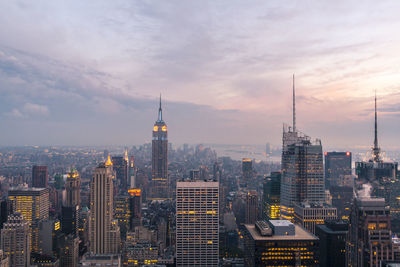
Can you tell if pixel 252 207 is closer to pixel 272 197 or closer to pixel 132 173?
pixel 272 197

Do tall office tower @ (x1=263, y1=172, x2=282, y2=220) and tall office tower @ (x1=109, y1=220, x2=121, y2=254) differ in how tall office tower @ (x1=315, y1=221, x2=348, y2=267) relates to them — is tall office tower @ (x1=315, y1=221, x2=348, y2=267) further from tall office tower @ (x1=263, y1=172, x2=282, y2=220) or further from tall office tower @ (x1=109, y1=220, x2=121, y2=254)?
tall office tower @ (x1=109, y1=220, x2=121, y2=254)

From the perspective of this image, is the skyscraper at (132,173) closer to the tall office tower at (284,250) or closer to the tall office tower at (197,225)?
the tall office tower at (197,225)

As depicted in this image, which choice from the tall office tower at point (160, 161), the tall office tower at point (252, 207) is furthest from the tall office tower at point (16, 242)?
the tall office tower at point (160, 161)

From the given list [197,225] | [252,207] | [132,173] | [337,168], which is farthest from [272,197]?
[132,173]

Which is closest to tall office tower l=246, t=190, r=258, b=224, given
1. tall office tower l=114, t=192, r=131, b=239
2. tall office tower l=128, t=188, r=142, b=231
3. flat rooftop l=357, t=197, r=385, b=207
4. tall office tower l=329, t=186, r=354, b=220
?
tall office tower l=329, t=186, r=354, b=220

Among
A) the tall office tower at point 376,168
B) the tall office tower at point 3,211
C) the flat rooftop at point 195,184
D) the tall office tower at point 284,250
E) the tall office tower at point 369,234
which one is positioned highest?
the tall office tower at point 376,168

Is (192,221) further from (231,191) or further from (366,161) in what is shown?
(231,191)

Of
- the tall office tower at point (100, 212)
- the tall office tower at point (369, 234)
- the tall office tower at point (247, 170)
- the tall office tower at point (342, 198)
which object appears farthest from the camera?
the tall office tower at point (247, 170)
